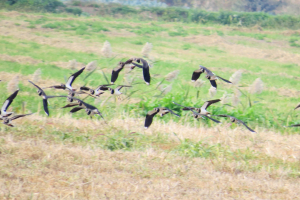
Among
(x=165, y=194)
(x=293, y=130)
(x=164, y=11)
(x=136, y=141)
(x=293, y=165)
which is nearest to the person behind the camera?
(x=165, y=194)

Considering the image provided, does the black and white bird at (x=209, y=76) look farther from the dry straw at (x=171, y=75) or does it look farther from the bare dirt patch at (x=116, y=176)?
the dry straw at (x=171, y=75)

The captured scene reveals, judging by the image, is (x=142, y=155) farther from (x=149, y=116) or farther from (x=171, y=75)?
(x=171, y=75)

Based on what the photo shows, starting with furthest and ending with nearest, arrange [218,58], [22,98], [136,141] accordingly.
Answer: [218,58] < [22,98] < [136,141]

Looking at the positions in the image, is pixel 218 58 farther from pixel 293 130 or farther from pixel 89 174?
pixel 89 174

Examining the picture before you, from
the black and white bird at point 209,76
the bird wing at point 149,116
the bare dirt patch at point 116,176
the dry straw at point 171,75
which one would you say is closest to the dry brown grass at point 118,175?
the bare dirt patch at point 116,176

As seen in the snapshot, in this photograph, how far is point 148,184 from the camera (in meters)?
3.13

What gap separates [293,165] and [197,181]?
1208 mm

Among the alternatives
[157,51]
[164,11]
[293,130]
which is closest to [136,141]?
[293,130]

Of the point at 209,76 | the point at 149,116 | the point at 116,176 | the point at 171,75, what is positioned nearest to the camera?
the point at 209,76

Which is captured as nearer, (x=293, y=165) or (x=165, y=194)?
(x=165, y=194)

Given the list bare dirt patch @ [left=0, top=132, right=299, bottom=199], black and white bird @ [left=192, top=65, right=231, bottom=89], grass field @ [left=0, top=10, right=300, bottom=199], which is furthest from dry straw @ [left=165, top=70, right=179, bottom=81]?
black and white bird @ [left=192, top=65, right=231, bottom=89]

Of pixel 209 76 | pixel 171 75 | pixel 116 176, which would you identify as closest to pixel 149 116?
pixel 209 76

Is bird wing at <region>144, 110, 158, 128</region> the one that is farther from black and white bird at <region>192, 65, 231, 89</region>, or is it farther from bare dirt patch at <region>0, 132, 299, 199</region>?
bare dirt patch at <region>0, 132, 299, 199</region>

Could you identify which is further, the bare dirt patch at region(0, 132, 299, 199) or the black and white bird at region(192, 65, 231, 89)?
the bare dirt patch at region(0, 132, 299, 199)
